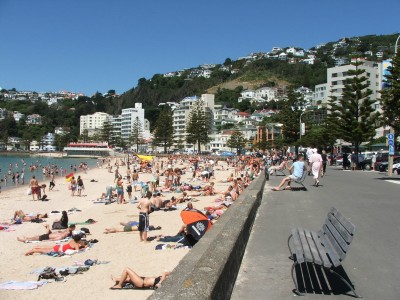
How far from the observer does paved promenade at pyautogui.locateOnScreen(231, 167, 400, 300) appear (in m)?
4.12

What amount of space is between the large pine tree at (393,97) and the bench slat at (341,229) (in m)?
15.5

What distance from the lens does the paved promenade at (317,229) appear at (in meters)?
4.12

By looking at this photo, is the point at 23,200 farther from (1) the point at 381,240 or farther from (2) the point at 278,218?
(1) the point at 381,240

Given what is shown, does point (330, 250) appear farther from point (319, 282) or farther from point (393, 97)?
point (393, 97)

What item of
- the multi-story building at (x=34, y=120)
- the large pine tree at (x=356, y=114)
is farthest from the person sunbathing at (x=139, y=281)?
the multi-story building at (x=34, y=120)

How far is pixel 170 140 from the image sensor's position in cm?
10669

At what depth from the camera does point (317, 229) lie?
6770mm

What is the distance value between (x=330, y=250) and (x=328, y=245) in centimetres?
25

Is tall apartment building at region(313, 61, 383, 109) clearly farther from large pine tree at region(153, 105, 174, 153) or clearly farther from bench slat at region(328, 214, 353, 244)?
bench slat at region(328, 214, 353, 244)

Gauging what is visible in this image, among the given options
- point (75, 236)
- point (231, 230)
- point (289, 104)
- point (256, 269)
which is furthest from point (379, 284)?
point (289, 104)

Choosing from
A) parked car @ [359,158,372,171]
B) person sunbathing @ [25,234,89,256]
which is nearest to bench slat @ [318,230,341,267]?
person sunbathing @ [25,234,89,256]

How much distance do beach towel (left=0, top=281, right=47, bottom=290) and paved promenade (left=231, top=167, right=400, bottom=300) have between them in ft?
12.2

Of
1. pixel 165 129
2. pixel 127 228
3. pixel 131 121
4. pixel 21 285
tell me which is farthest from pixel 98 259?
pixel 131 121

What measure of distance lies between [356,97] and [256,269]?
2916 centimetres
